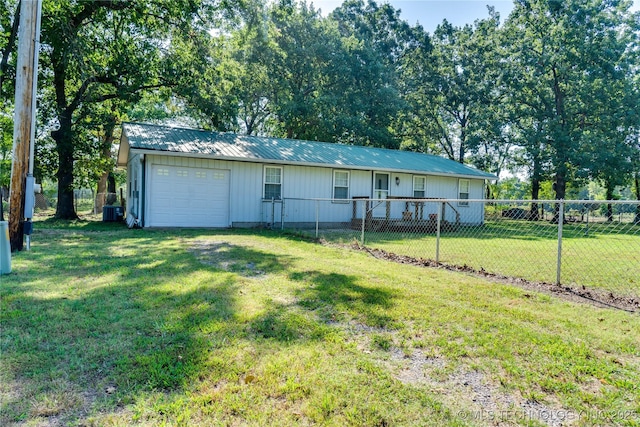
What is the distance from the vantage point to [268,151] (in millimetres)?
13703

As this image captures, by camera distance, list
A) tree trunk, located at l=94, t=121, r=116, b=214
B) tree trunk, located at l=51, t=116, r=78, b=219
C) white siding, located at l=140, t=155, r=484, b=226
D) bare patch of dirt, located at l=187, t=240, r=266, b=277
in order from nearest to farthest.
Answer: bare patch of dirt, located at l=187, t=240, r=266, b=277
white siding, located at l=140, t=155, r=484, b=226
tree trunk, located at l=51, t=116, r=78, b=219
tree trunk, located at l=94, t=121, r=116, b=214

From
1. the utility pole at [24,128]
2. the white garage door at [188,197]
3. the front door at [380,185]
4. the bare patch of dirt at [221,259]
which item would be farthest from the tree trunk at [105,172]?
the front door at [380,185]

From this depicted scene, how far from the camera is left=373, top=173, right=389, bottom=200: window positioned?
15.5 m

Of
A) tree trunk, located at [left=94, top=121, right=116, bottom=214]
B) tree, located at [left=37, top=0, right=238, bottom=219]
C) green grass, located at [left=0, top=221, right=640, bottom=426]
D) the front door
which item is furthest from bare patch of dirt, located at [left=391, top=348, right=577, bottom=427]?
tree trunk, located at [left=94, top=121, right=116, bottom=214]

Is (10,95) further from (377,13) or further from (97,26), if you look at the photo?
(377,13)

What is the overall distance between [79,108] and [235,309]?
55.3ft

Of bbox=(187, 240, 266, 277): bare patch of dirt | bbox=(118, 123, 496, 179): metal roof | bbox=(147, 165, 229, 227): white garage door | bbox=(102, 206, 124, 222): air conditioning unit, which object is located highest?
bbox=(118, 123, 496, 179): metal roof

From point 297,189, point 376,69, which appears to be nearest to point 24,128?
point 297,189

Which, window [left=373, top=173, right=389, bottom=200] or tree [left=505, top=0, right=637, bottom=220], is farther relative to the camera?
tree [left=505, top=0, right=637, bottom=220]

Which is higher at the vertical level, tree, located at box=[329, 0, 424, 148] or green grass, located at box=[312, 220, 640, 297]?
tree, located at box=[329, 0, 424, 148]

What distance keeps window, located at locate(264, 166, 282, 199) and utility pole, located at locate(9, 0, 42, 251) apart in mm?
7369

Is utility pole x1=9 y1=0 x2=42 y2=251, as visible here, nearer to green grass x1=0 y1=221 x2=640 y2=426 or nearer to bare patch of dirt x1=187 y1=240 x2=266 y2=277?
green grass x1=0 y1=221 x2=640 y2=426

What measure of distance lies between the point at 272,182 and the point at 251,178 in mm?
813

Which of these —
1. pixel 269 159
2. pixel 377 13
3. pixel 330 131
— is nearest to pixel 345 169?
pixel 269 159
